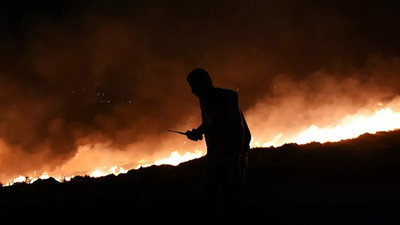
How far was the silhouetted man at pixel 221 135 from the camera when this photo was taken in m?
4.30

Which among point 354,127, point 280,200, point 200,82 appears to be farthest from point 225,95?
point 354,127

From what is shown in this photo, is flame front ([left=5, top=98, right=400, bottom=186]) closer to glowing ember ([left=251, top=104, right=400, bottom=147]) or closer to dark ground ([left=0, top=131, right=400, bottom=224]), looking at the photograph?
glowing ember ([left=251, top=104, right=400, bottom=147])

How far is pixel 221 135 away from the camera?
432cm

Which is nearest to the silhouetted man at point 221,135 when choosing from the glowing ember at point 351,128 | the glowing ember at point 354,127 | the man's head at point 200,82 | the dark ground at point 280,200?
the man's head at point 200,82

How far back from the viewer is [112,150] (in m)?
36.8

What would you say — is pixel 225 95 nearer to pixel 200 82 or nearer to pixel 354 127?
pixel 200 82

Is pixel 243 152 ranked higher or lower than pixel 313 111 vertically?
lower

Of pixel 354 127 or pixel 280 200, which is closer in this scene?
pixel 280 200

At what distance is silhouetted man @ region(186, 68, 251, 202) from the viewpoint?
430 centimetres

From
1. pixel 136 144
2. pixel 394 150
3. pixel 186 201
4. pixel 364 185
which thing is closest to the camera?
pixel 186 201

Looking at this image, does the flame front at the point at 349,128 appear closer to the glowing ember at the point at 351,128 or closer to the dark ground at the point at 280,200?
the glowing ember at the point at 351,128

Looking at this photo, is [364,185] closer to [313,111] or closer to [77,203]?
[77,203]

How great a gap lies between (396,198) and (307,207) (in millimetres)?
1437

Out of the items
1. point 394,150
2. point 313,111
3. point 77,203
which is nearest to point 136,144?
point 313,111
